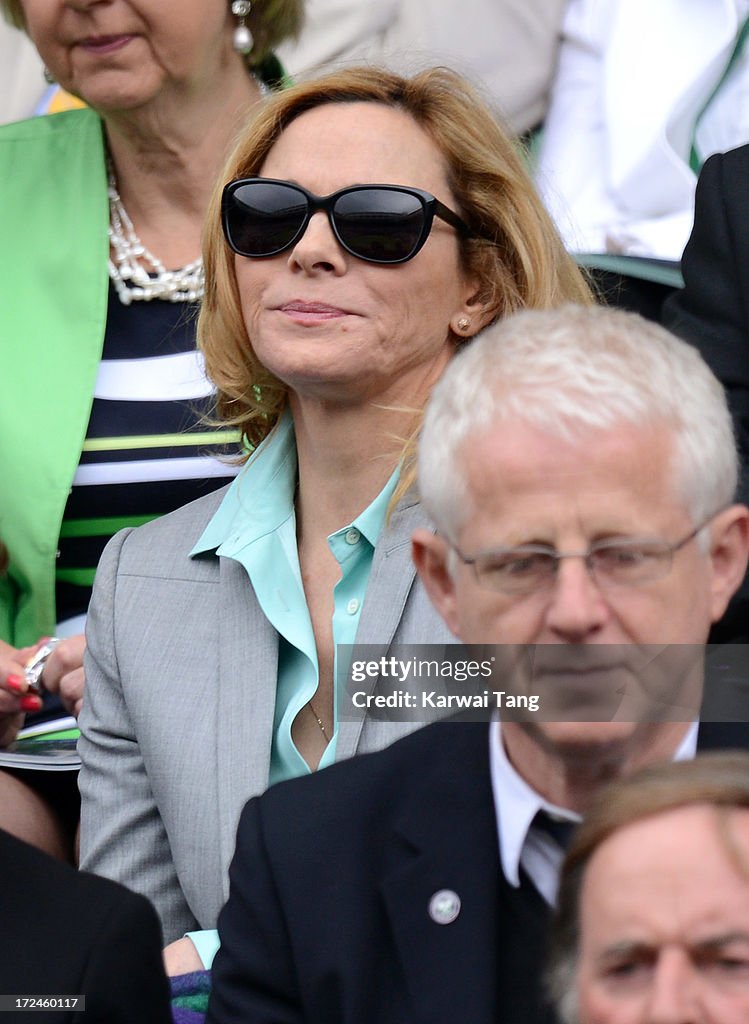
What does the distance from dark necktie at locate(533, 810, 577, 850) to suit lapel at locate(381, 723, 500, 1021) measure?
0.17 ft

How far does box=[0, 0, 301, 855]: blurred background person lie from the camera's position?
3.02m

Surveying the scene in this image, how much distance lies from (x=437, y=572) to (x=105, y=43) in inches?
70.2

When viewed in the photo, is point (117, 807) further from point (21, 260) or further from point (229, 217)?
point (21, 260)

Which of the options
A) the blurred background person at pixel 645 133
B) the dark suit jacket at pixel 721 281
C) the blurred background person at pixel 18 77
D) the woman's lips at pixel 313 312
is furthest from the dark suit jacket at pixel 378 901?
the blurred background person at pixel 18 77

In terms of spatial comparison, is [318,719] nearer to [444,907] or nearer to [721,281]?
[444,907]

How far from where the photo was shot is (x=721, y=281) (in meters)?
2.57

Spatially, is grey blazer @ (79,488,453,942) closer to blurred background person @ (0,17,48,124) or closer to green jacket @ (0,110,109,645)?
green jacket @ (0,110,109,645)

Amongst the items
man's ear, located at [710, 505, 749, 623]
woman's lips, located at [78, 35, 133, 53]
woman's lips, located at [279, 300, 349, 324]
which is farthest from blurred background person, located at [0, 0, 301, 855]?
man's ear, located at [710, 505, 749, 623]

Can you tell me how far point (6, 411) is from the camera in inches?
121

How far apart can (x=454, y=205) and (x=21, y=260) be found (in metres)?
1.04

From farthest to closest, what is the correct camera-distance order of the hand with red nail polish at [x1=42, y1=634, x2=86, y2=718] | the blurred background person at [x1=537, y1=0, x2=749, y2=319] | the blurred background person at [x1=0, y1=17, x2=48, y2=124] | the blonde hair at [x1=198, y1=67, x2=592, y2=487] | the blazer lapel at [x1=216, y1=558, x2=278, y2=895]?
1. the blurred background person at [x1=0, y1=17, x2=48, y2=124]
2. the blurred background person at [x1=537, y1=0, x2=749, y2=319]
3. the hand with red nail polish at [x1=42, y1=634, x2=86, y2=718]
4. the blonde hair at [x1=198, y1=67, x2=592, y2=487]
5. the blazer lapel at [x1=216, y1=558, x2=278, y2=895]

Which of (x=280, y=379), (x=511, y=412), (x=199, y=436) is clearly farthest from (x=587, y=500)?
(x=199, y=436)

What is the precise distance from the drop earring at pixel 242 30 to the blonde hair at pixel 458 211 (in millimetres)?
721

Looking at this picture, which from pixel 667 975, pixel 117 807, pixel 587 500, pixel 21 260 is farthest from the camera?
pixel 21 260
